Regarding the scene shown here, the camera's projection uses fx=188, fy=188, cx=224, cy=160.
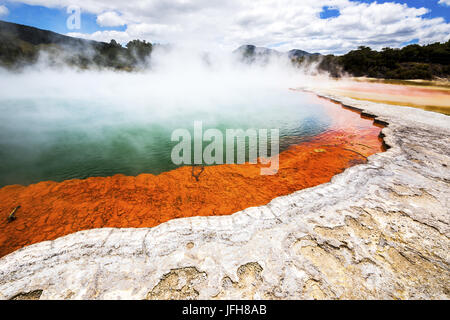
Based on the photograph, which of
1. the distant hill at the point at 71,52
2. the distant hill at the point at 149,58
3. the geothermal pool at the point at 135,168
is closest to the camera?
the geothermal pool at the point at 135,168

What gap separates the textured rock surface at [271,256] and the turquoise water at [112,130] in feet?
9.06

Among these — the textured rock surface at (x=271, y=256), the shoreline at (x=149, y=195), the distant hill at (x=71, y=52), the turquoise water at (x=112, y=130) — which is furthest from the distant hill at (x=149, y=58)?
the textured rock surface at (x=271, y=256)

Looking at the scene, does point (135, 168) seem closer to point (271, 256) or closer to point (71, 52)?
point (271, 256)

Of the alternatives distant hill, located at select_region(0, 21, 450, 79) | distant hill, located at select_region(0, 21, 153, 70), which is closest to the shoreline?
distant hill, located at select_region(0, 21, 450, 79)

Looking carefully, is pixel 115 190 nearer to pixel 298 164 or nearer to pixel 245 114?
pixel 298 164

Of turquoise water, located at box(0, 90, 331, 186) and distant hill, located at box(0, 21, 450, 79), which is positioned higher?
distant hill, located at box(0, 21, 450, 79)

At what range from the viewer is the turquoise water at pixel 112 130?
502cm

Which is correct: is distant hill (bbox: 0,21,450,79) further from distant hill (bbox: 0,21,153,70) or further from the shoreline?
the shoreline

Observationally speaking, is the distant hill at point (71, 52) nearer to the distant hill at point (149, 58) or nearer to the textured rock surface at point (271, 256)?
the distant hill at point (149, 58)

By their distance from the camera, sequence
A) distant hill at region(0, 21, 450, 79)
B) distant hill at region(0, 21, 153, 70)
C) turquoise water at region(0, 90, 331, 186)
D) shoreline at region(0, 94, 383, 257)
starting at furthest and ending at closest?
distant hill at region(0, 21, 153, 70) → distant hill at region(0, 21, 450, 79) → turquoise water at region(0, 90, 331, 186) → shoreline at region(0, 94, 383, 257)

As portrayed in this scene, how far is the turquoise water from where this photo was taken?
5.02 metres

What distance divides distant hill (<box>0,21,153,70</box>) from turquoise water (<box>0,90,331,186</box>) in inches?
1198
